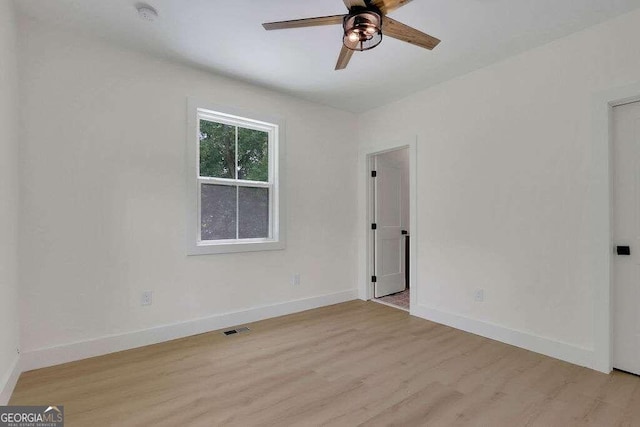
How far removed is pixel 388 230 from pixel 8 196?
4063 mm

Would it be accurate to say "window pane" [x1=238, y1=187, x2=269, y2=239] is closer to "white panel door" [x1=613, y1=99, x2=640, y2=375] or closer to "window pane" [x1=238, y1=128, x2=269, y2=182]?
"window pane" [x1=238, y1=128, x2=269, y2=182]

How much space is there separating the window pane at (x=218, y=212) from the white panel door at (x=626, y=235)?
11.3 ft

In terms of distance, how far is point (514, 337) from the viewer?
288cm

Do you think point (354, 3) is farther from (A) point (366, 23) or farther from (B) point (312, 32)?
(B) point (312, 32)

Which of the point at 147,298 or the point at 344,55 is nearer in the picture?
the point at 344,55

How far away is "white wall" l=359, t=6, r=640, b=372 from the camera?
97.1 inches

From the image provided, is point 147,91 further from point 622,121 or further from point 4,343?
point 622,121

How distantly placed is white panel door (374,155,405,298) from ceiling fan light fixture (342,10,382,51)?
2.63 m

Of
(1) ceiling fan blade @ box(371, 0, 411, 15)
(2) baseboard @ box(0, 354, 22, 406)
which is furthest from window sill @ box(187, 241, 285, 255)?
(1) ceiling fan blade @ box(371, 0, 411, 15)

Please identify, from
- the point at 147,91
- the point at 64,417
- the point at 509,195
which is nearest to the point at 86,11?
the point at 147,91

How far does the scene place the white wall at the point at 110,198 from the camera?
2422mm

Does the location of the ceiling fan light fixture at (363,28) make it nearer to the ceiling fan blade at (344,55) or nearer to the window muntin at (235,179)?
the ceiling fan blade at (344,55)

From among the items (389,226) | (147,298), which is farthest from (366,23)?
(389,226)

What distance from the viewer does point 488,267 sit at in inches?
123
